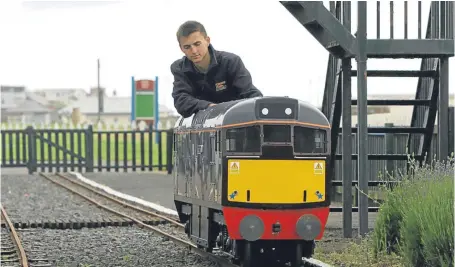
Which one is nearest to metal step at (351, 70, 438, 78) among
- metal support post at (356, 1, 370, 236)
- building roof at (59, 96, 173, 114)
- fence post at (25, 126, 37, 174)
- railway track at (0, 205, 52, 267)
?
metal support post at (356, 1, 370, 236)

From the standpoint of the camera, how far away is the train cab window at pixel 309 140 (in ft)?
29.9

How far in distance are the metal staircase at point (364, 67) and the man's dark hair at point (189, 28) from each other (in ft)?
7.59

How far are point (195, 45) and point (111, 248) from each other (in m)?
→ 3.70

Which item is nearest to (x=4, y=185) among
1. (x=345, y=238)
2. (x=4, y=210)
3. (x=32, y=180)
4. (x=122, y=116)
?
(x=32, y=180)

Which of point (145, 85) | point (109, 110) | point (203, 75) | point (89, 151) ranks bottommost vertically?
point (89, 151)

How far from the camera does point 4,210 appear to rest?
18078 millimetres

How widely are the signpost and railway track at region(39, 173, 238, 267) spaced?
461 inches

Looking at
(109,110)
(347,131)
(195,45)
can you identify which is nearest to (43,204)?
(347,131)

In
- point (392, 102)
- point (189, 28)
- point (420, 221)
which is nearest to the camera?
point (420, 221)

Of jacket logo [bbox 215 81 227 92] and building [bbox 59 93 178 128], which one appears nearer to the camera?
jacket logo [bbox 215 81 227 92]

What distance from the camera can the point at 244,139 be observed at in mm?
9055

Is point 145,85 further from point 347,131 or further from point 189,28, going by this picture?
point 189,28

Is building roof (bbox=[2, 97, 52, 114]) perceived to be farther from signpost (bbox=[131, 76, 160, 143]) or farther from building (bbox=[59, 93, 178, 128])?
signpost (bbox=[131, 76, 160, 143])

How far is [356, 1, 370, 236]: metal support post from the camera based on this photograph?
1192cm
